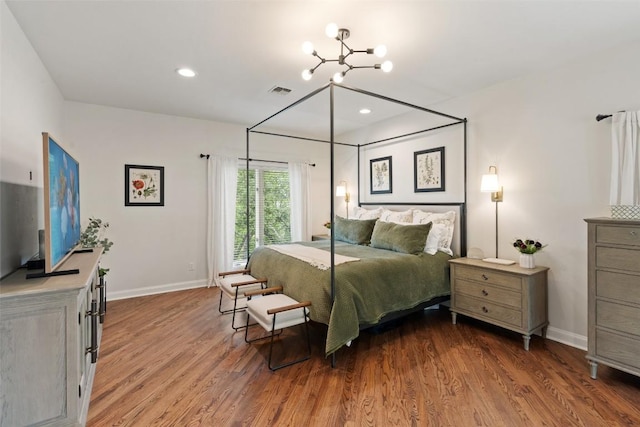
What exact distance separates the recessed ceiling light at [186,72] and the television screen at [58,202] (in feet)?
4.03

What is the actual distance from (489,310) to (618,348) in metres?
0.94

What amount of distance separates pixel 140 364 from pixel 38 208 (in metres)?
1.57

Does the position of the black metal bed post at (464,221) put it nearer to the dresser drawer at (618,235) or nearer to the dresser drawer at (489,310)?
the dresser drawer at (489,310)

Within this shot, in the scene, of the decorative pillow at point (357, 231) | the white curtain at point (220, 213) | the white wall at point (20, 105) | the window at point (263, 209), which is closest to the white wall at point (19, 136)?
the white wall at point (20, 105)

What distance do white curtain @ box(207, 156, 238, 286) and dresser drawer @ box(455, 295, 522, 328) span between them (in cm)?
332

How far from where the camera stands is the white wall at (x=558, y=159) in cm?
263

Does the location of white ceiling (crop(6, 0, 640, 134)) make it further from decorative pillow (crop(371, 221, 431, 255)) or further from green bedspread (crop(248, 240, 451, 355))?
green bedspread (crop(248, 240, 451, 355))

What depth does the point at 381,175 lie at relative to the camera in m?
4.82

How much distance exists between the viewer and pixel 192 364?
8.27 ft

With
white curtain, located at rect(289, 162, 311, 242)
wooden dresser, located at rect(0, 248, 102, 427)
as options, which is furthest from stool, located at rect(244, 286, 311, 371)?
white curtain, located at rect(289, 162, 311, 242)

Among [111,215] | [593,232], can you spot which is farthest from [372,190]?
[111,215]

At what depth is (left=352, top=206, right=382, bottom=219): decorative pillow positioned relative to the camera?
4561 mm

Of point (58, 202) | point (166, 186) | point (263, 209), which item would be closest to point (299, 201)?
point (263, 209)

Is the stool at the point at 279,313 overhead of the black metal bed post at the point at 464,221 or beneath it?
beneath
